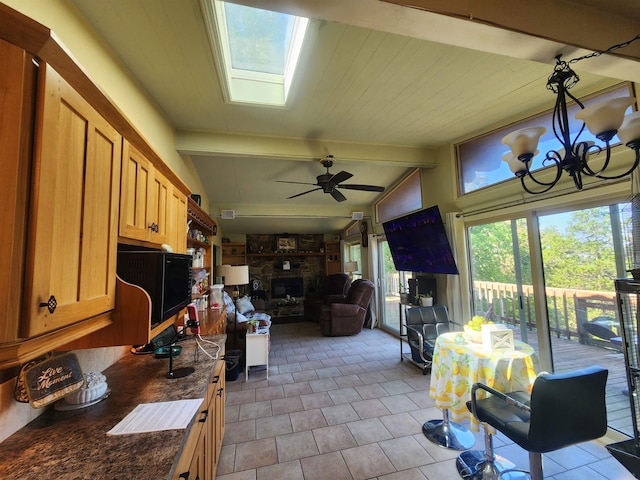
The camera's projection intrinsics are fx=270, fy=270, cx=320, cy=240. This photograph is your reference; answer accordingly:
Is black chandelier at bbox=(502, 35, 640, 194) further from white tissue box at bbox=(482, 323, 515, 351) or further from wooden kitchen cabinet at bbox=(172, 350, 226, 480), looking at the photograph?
wooden kitchen cabinet at bbox=(172, 350, 226, 480)

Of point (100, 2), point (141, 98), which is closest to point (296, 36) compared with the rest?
point (100, 2)

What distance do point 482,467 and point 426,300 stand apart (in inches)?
82.2

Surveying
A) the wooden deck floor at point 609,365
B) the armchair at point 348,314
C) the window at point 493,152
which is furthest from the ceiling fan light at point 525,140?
the armchair at point 348,314

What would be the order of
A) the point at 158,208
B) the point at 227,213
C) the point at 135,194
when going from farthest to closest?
1. the point at 227,213
2. the point at 158,208
3. the point at 135,194

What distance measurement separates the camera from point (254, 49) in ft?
7.19

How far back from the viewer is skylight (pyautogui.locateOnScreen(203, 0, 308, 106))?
70.6 inches

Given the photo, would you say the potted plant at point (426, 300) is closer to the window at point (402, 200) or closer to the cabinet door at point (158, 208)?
the window at point (402, 200)

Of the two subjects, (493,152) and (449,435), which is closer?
(449,435)

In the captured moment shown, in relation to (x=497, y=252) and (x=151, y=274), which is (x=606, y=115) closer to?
(x=497, y=252)

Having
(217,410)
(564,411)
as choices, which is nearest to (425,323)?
(564,411)

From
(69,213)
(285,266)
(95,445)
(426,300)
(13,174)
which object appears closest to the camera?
(13,174)

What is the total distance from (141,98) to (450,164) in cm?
348

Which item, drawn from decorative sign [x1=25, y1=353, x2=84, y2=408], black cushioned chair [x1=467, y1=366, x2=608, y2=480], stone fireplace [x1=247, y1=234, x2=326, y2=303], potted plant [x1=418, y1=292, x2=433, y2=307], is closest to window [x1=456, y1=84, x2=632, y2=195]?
potted plant [x1=418, y1=292, x2=433, y2=307]

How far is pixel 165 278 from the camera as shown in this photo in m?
1.38
